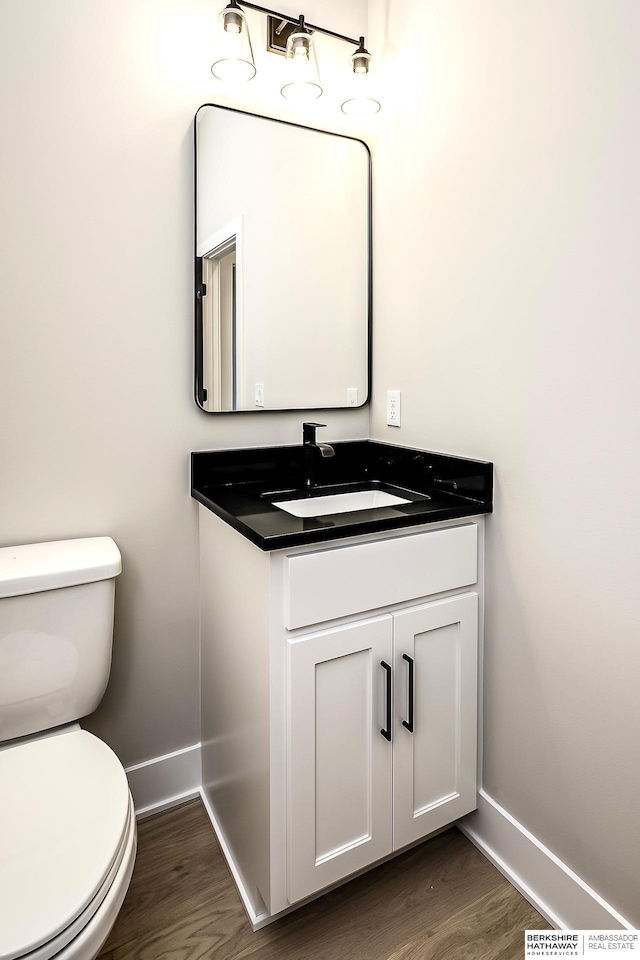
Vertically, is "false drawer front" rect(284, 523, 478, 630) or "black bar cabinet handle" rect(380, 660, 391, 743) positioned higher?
"false drawer front" rect(284, 523, 478, 630)

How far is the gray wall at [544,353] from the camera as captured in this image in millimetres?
1120

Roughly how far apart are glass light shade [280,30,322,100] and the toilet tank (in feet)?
4.45

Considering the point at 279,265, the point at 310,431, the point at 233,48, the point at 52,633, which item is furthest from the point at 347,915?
the point at 233,48

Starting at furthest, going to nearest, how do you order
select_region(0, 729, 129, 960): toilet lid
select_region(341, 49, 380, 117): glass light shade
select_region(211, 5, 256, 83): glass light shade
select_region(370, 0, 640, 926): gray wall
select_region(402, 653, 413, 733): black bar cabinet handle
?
select_region(341, 49, 380, 117): glass light shade
select_region(211, 5, 256, 83): glass light shade
select_region(402, 653, 413, 733): black bar cabinet handle
select_region(370, 0, 640, 926): gray wall
select_region(0, 729, 129, 960): toilet lid

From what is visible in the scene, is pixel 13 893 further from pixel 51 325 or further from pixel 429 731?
pixel 51 325

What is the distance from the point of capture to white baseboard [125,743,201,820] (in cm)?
167

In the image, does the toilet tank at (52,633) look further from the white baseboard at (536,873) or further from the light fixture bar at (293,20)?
the light fixture bar at (293,20)

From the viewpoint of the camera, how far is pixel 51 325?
→ 1.44 metres

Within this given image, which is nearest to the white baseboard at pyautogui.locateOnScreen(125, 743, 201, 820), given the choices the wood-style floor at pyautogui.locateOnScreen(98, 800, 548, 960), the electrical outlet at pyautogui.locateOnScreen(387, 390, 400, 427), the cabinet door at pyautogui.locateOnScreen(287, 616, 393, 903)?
the wood-style floor at pyautogui.locateOnScreen(98, 800, 548, 960)

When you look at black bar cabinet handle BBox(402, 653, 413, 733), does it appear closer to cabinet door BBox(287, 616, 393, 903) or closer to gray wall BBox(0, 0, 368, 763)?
cabinet door BBox(287, 616, 393, 903)

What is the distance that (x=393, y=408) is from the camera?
1819 mm

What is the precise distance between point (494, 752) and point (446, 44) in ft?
6.07

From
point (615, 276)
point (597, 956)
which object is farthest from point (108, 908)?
point (615, 276)

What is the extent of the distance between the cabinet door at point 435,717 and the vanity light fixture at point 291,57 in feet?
4.71
